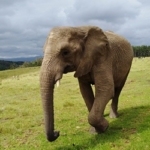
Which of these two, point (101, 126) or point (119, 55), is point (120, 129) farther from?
point (119, 55)

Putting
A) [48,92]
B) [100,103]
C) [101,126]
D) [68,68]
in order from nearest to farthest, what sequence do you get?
[48,92]
[68,68]
[100,103]
[101,126]

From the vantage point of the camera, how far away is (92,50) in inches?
355

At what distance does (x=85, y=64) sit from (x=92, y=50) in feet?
1.80

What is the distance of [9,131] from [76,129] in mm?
2804

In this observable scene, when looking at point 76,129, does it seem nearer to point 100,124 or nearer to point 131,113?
point 100,124

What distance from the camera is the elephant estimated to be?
7.70 m

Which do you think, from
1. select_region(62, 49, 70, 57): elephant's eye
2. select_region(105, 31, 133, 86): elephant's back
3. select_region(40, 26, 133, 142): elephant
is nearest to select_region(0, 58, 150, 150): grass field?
select_region(40, 26, 133, 142): elephant

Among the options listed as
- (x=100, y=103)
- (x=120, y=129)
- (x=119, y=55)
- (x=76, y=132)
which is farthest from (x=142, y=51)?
(x=100, y=103)

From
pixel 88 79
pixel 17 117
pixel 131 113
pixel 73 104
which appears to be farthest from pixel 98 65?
pixel 73 104

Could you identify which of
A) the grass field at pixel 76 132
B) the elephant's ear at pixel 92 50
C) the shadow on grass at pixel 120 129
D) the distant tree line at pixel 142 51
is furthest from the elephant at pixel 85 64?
the distant tree line at pixel 142 51

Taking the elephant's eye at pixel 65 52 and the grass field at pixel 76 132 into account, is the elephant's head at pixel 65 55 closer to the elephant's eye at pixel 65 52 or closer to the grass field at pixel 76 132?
the elephant's eye at pixel 65 52

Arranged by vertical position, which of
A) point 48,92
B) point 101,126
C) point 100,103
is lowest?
point 101,126

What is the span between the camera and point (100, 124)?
9.29 metres

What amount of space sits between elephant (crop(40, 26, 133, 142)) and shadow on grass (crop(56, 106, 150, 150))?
1.40 ft
